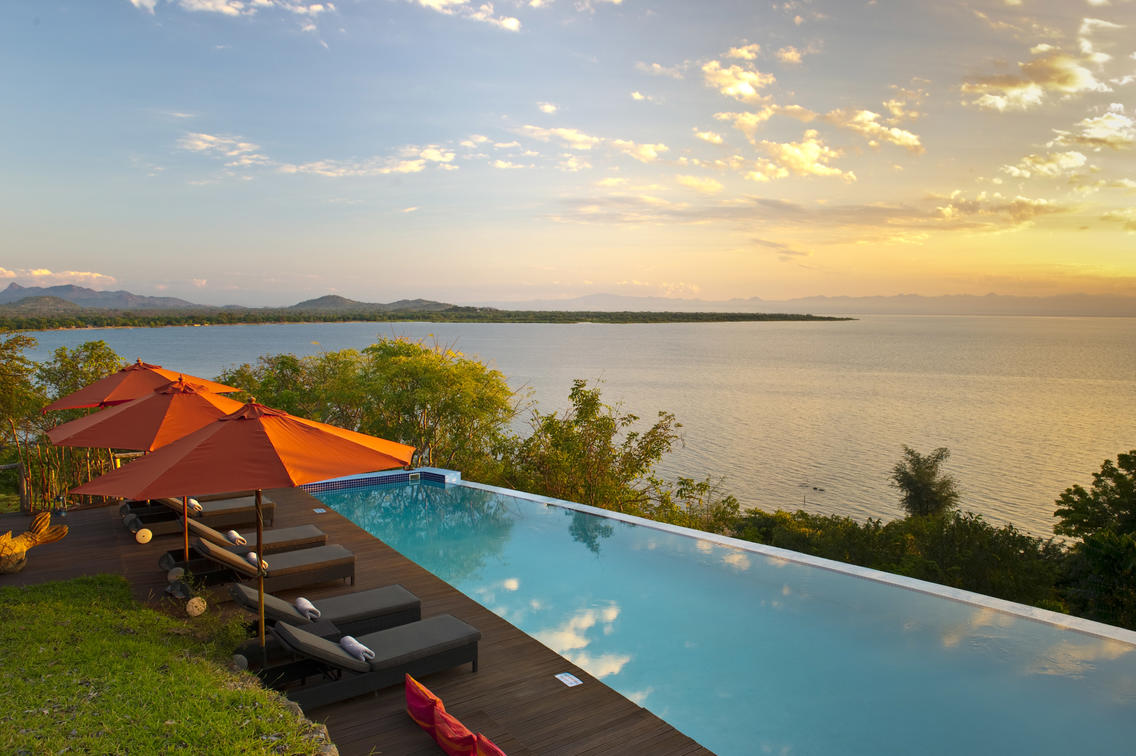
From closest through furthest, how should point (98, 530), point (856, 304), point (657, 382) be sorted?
point (98, 530) → point (657, 382) → point (856, 304)

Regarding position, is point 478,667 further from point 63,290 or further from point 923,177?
point 63,290

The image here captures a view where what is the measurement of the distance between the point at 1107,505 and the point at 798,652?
421 inches

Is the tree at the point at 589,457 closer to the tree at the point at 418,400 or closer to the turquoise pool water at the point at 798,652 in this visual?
the tree at the point at 418,400

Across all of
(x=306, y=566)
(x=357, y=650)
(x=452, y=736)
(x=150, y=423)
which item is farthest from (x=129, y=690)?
(x=150, y=423)

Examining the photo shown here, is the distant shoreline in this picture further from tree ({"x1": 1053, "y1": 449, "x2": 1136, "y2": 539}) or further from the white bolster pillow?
tree ({"x1": 1053, "y1": 449, "x2": 1136, "y2": 539})

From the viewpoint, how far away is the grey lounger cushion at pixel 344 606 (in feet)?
14.6

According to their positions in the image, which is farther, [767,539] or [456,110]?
[456,110]

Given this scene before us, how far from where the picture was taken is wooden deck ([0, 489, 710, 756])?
12.0ft

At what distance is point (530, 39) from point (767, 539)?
14192 millimetres

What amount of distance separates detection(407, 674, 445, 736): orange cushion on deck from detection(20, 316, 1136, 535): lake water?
1261cm

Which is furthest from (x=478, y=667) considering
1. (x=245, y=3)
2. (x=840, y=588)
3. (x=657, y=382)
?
(x=657, y=382)

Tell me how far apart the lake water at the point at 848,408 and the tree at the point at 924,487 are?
0.62 m

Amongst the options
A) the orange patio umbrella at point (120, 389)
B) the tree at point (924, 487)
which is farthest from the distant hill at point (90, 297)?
the orange patio umbrella at point (120, 389)

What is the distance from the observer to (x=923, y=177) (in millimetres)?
26672
